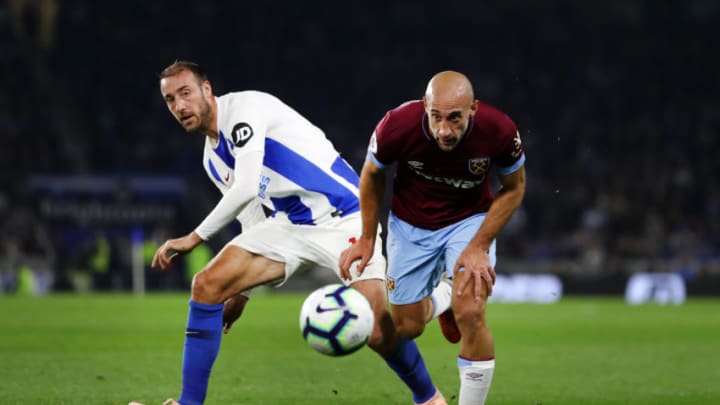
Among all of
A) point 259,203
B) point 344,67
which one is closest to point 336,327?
point 259,203

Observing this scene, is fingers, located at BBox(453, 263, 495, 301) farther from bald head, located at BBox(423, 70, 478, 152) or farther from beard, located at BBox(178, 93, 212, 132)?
beard, located at BBox(178, 93, 212, 132)

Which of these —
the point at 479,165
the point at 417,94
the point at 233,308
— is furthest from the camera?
the point at 417,94

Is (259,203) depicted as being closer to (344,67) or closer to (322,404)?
(322,404)

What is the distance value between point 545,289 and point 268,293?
5.68 meters

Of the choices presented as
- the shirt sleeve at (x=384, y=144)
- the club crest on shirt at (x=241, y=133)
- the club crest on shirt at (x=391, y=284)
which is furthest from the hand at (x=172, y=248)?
the club crest on shirt at (x=391, y=284)

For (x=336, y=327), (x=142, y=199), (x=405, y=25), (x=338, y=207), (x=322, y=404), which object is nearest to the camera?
(x=336, y=327)

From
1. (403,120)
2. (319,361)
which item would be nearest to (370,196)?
(403,120)

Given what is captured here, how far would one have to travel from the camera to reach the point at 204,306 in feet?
19.5

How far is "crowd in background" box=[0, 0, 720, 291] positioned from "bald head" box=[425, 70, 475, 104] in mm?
17710

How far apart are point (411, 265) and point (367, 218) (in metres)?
0.49

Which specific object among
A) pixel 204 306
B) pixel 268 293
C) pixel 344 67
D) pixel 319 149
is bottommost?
pixel 268 293

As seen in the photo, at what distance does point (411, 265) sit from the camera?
249 inches

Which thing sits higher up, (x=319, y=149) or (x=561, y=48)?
(x=319, y=149)

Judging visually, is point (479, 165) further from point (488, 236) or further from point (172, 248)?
point (172, 248)
